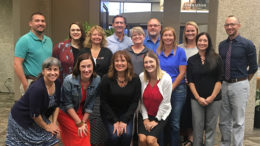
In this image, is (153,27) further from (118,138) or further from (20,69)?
(20,69)

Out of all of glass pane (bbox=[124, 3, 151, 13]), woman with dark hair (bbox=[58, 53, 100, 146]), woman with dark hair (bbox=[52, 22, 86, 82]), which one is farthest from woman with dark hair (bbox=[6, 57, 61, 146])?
glass pane (bbox=[124, 3, 151, 13])

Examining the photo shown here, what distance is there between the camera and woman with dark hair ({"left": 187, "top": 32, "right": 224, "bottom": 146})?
11.2ft

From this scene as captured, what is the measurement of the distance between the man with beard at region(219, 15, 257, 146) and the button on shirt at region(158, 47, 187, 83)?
28.2 inches

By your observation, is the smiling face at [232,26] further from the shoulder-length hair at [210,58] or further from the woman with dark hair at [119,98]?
the woman with dark hair at [119,98]

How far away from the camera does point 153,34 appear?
3.90m

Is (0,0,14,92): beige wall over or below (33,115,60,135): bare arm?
over

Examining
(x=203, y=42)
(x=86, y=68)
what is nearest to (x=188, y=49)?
(x=203, y=42)

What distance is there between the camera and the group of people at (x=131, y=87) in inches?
117

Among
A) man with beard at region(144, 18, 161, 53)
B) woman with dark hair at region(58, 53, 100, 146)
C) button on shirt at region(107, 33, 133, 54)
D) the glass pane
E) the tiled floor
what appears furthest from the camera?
the glass pane

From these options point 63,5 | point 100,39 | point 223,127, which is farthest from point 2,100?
point 223,127

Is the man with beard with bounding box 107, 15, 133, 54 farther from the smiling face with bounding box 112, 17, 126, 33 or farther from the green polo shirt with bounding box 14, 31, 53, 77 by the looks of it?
the green polo shirt with bounding box 14, 31, 53, 77

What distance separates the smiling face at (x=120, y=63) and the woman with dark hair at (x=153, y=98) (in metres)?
0.30

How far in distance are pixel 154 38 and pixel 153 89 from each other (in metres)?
1.01

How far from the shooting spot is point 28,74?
3576 millimetres
